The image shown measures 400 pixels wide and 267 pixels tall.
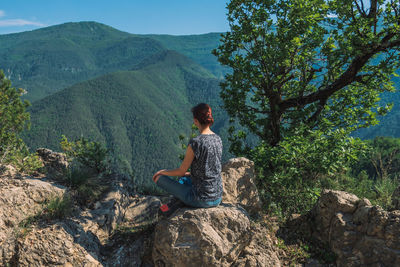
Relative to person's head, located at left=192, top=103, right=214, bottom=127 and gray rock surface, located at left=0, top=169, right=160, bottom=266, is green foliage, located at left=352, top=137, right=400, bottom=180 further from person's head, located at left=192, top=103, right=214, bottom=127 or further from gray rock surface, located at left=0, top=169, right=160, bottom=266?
gray rock surface, located at left=0, top=169, right=160, bottom=266

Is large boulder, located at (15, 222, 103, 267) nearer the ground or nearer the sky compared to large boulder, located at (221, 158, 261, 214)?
nearer the ground

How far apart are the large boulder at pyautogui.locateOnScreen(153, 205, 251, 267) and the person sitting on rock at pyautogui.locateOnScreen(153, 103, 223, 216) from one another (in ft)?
0.66

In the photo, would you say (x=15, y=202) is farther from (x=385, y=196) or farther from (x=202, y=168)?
(x=385, y=196)

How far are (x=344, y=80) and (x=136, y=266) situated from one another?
6.69 meters

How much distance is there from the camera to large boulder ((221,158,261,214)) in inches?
224

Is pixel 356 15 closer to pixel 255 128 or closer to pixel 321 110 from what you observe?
pixel 321 110

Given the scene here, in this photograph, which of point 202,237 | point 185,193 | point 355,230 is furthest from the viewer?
point 355,230

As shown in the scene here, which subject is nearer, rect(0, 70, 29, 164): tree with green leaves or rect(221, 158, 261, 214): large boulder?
rect(221, 158, 261, 214): large boulder

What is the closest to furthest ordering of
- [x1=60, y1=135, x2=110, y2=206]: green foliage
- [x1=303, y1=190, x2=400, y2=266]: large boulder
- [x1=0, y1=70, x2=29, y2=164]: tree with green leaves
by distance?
[x1=303, y1=190, x2=400, y2=266]: large boulder
[x1=60, y1=135, x2=110, y2=206]: green foliage
[x1=0, y1=70, x2=29, y2=164]: tree with green leaves

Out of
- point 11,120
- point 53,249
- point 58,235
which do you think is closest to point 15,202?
point 58,235

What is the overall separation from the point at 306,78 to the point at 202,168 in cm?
515

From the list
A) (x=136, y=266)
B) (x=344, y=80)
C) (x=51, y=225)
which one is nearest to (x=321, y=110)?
(x=344, y=80)

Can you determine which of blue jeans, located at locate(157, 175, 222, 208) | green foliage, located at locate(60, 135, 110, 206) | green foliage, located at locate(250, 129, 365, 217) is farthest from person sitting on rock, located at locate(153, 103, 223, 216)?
green foliage, located at locate(60, 135, 110, 206)

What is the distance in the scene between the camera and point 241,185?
589 cm
